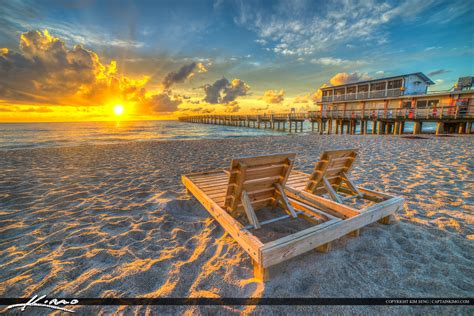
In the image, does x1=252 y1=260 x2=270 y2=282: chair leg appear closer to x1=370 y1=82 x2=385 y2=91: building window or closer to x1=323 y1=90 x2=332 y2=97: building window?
x1=370 y1=82 x2=385 y2=91: building window

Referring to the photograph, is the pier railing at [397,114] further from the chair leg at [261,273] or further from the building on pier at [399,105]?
the chair leg at [261,273]

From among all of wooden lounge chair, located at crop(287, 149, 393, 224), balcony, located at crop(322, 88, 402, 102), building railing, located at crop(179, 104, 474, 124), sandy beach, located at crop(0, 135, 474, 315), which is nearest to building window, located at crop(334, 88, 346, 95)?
balcony, located at crop(322, 88, 402, 102)

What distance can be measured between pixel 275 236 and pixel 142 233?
2.03 m

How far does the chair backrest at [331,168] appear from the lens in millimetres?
3264

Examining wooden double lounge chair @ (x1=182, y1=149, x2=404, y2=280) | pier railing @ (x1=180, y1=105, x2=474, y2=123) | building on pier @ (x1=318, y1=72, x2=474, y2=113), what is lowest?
wooden double lounge chair @ (x1=182, y1=149, x2=404, y2=280)

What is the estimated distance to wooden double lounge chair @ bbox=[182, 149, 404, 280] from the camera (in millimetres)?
2135

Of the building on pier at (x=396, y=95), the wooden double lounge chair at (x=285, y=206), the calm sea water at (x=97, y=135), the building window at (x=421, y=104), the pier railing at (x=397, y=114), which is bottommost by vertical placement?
the calm sea water at (x=97, y=135)

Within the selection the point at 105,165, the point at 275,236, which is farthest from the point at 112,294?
the point at 105,165

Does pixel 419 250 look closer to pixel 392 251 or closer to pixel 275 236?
pixel 392 251

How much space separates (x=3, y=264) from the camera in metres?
2.44

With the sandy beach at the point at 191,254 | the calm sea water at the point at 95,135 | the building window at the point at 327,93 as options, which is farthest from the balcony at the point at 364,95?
the sandy beach at the point at 191,254

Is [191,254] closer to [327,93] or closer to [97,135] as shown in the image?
[97,135]

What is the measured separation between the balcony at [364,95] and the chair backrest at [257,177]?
1207 inches

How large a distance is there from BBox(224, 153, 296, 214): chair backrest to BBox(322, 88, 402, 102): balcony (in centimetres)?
3066
